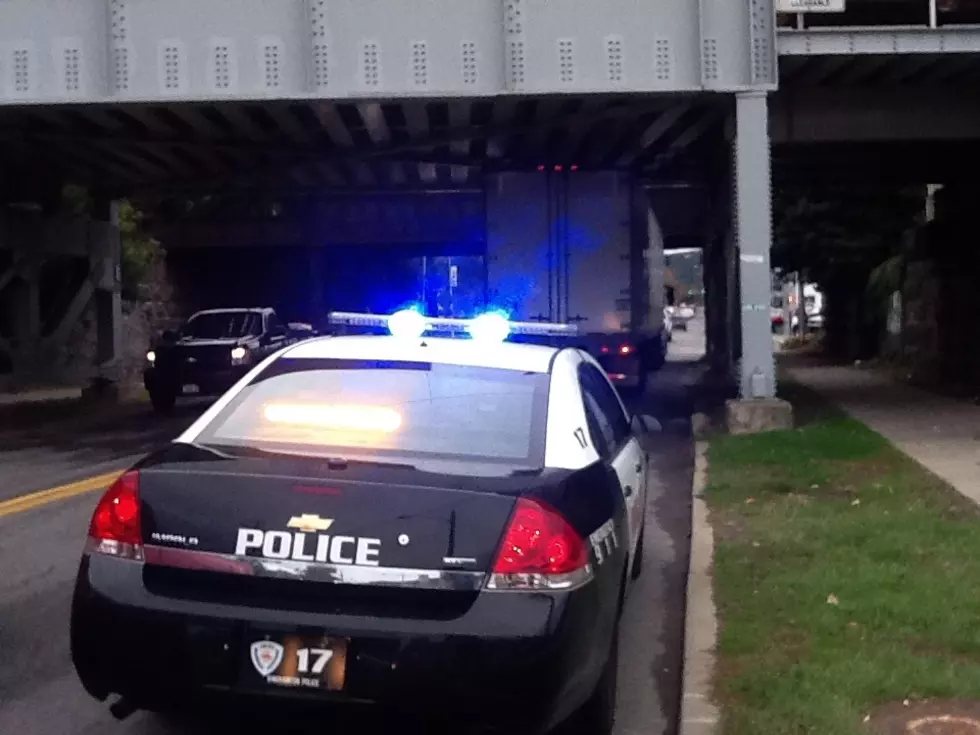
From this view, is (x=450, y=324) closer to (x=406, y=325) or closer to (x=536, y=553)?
(x=406, y=325)

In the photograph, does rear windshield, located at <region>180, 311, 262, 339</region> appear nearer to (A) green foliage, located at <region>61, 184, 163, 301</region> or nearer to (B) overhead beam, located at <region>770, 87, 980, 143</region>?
(B) overhead beam, located at <region>770, 87, 980, 143</region>

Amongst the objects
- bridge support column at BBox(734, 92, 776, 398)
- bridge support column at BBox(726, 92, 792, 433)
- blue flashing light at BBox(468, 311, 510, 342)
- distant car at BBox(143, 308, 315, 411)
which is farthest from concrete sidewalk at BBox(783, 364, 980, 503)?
distant car at BBox(143, 308, 315, 411)

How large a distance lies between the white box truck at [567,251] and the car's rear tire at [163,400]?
224 inches

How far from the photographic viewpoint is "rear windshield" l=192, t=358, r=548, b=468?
15.6 feet

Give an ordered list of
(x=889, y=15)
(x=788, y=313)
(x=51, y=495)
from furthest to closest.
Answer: (x=788, y=313)
(x=889, y=15)
(x=51, y=495)

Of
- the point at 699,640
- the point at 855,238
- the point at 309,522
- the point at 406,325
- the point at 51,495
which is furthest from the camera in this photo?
the point at 855,238

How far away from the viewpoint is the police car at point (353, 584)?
4023 millimetres

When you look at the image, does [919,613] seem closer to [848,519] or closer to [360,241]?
[848,519]

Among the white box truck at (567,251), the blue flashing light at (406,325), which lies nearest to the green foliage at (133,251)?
the white box truck at (567,251)

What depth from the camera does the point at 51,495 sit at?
37.0 ft

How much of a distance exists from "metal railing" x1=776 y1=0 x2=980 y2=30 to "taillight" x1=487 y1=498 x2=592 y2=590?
40.3ft

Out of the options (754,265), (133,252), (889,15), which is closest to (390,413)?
(754,265)

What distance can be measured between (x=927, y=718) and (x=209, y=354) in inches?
649

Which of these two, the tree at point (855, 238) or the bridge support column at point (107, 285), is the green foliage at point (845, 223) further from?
the bridge support column at point (107, 285)
